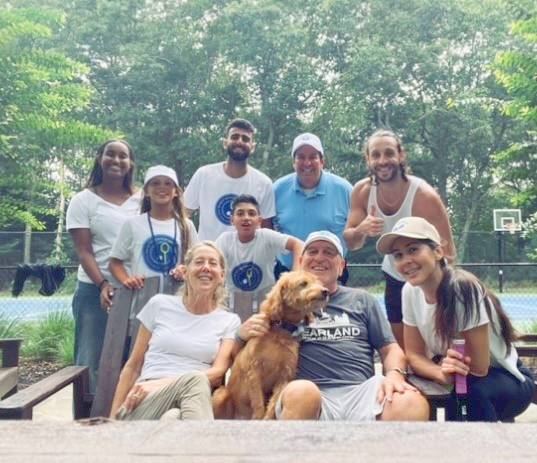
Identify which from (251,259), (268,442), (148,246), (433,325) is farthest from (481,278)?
(268,442)

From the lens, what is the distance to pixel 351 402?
285 cm

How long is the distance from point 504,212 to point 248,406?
20.8 meters

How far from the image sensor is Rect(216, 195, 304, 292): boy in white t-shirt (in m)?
3.88

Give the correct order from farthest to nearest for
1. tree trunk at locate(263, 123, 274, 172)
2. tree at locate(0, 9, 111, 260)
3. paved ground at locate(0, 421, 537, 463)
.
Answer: tree trunk at locate(263, 123, 274, 172)
tree at locate(0, 9, 111, 260)
paved ground at locate(0, 421, 537, 463)

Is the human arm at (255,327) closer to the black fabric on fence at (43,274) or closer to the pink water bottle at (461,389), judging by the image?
the pink water bottle at (461,389)

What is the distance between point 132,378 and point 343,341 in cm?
101

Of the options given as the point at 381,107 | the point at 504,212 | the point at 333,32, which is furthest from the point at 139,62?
the point at 504,212

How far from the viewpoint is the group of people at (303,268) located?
2.72 meters

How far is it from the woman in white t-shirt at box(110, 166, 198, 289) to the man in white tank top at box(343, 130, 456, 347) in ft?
3.15

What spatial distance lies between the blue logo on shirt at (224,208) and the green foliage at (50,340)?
3918mm

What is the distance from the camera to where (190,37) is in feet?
92.5

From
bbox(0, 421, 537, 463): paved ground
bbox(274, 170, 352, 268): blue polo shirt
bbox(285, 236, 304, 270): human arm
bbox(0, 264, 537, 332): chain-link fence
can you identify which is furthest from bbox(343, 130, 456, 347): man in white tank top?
bbox(0, 264, 537, 332): chain-link fence

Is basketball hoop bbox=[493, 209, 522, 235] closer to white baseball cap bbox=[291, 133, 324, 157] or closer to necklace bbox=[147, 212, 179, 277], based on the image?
white baseball cap bbox=[291, 133, 324, 157]

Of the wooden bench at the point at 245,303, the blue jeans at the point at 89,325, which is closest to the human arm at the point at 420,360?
the wooden bench at the point at 245,303
